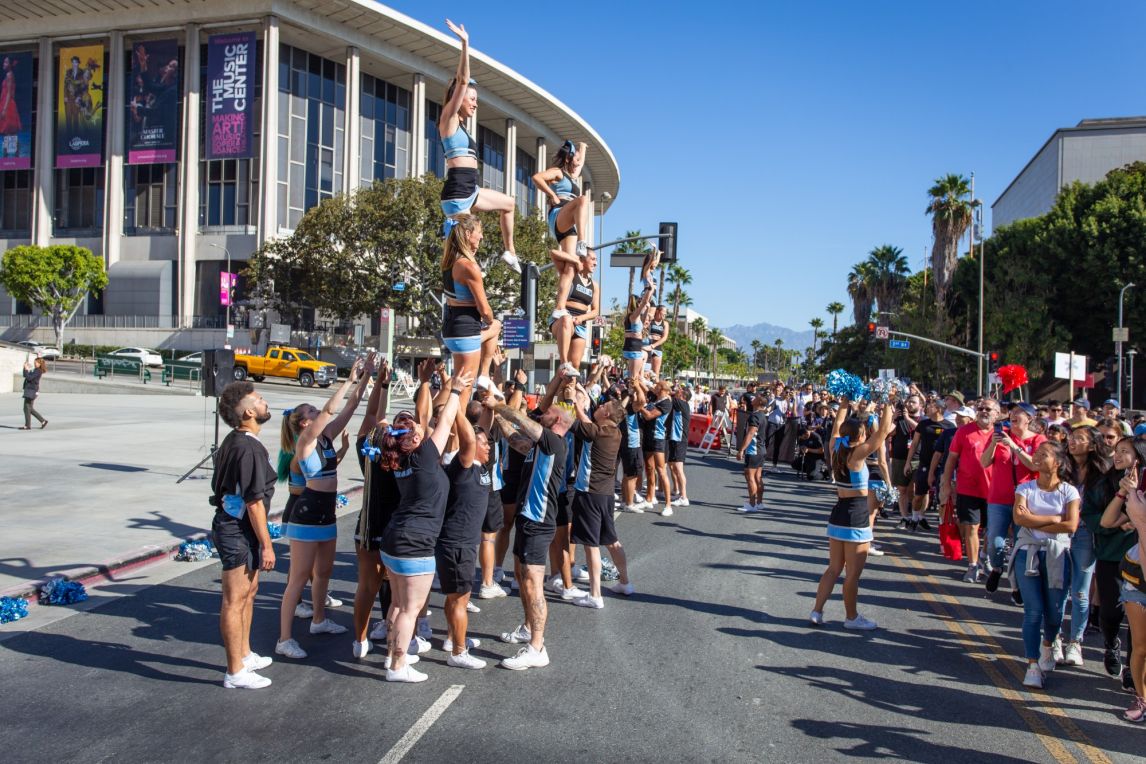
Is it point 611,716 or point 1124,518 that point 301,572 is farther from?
point 1124,518

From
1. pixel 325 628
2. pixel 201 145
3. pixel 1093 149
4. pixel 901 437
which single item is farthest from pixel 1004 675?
pixel 1093 149

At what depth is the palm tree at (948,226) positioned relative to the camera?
165ft

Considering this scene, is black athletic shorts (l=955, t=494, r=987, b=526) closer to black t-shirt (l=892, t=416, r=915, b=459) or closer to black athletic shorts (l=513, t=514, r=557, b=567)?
black t-shirt (l=892, t=416, r=915, b=459)

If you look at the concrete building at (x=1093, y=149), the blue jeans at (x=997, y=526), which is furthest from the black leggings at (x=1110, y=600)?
the concrete building at (x=1093, y=149)

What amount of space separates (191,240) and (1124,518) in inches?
2230

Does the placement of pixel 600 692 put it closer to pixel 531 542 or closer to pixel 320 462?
pixel 531 542

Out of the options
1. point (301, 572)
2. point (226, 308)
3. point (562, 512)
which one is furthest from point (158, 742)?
point (226, 308)

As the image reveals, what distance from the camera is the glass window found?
5744cm

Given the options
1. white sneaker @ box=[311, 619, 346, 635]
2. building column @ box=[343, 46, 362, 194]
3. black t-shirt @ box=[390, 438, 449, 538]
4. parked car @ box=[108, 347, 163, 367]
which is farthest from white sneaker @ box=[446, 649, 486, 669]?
building column @ box=[343, 46, 362, 194]

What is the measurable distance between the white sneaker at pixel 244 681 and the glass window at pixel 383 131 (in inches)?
2173

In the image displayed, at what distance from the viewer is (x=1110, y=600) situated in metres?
6.25

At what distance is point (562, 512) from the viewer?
7609mm

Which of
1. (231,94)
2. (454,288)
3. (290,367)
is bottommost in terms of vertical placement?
(290,367)

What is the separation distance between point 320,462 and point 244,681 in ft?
5.15
